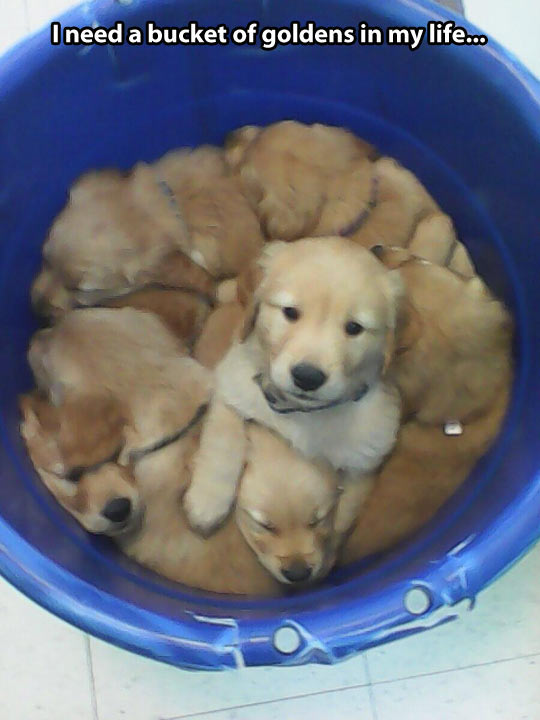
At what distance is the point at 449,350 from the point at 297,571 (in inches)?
16.9

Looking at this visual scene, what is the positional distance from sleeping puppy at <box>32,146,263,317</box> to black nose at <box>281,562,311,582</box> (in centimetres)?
51

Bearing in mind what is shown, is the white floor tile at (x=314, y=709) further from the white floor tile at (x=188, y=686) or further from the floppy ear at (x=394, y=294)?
the floppy ear at (x=394, y=294)

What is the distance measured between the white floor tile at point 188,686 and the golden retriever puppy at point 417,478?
26cm

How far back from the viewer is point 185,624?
1045 mm

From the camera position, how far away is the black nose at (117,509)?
121 cm

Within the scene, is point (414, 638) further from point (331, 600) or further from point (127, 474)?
point (127, 474)

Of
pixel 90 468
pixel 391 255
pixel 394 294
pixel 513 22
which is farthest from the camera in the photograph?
pixel 513 22

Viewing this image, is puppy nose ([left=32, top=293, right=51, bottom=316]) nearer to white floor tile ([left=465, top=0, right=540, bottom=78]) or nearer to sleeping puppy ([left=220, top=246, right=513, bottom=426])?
sleeping puppy ([left=220, top=246, right=513, bottom=426])

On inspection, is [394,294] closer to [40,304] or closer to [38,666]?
[40,304]

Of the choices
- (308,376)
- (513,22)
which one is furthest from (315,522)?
(513,22)

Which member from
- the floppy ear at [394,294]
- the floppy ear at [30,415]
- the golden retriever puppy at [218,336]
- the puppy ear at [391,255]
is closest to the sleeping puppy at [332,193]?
the puppy ear at [391,255]

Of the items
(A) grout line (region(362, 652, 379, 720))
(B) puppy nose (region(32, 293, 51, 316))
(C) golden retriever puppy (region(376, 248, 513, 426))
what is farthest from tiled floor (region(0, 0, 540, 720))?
(B) puppy nose (region(32, 293, 51, 316))

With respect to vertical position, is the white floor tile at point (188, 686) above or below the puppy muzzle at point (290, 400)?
below

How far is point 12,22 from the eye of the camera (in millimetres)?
1810
